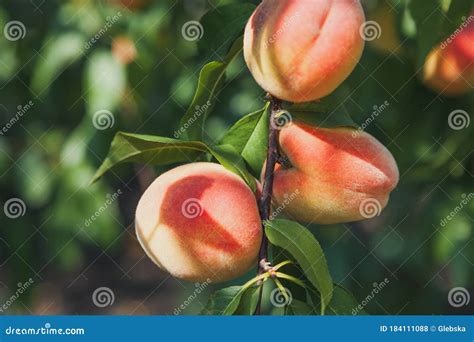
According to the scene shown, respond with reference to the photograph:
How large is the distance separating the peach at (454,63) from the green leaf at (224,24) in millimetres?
A: 256

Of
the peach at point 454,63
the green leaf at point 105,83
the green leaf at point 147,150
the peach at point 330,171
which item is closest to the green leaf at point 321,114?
the peach at point 330,171

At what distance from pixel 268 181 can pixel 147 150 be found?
0.45 ft

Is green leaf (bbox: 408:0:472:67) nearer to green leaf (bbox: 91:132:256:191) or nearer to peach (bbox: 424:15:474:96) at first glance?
peach (bbox: 424:15:474:96)

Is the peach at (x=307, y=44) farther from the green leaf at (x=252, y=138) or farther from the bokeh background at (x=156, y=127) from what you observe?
the bokeh background at (x=156, y=127)

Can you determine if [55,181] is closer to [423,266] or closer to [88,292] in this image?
[423,266]

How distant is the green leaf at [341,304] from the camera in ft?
3.10

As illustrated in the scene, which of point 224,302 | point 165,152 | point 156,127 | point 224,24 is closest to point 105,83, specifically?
point 156,127

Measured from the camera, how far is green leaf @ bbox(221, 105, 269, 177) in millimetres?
1006

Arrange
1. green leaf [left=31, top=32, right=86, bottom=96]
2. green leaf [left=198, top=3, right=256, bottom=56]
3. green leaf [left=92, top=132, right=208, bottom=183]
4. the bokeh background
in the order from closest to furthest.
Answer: green leaf [left=92, top=132, right=208, bottom=183] < green leaf [left=198, top=3, right=256, bottom=56] < the bokeh background < green leaf [left=31, top=32, right=86, bottom=96]

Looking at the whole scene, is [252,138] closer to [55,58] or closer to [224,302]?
[224,302]

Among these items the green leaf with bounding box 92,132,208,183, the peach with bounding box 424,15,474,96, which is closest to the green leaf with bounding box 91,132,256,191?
the green leaf with bounding box 92,132,208,183

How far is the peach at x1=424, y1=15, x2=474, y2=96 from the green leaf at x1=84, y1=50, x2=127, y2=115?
0.45 m

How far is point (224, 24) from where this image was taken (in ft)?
3.57

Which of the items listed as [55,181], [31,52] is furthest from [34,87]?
[55,181]
